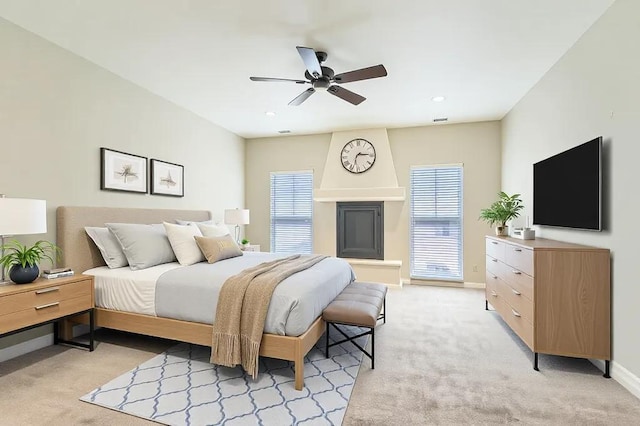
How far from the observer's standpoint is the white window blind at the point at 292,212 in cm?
619

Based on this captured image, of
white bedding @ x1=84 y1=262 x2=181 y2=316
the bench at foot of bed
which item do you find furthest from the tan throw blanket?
white bedding @ x1=84 y1=262 x2=181 y2=316

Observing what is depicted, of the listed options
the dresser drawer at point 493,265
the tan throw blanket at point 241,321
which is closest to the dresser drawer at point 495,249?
the dresser drawer at point 493,265

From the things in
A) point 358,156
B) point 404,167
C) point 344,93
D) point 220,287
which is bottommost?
point 220,287

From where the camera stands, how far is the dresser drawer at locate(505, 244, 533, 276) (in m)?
2.61

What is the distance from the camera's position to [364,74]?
9.29 feet

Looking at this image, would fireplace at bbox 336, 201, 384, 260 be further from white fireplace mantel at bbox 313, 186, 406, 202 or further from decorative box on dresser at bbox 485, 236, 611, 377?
decorative box on dresser at bbox 485, 236, 611, 377

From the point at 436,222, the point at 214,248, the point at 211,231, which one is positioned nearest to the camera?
the point at 214,248

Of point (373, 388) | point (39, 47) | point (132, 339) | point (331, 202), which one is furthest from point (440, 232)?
point (39, 47)

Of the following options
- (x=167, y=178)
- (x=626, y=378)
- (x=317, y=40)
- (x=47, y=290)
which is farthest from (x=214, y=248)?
(x=626, y=378)

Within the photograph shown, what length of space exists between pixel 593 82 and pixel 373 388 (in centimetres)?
299

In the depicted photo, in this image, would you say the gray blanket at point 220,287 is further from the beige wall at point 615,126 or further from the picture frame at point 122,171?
the beige wall at point 615,126

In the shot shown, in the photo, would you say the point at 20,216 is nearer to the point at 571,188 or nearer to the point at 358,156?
the point at 571,188

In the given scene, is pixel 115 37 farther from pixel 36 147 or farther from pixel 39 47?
pixel 36 147

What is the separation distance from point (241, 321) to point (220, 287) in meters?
0.34
